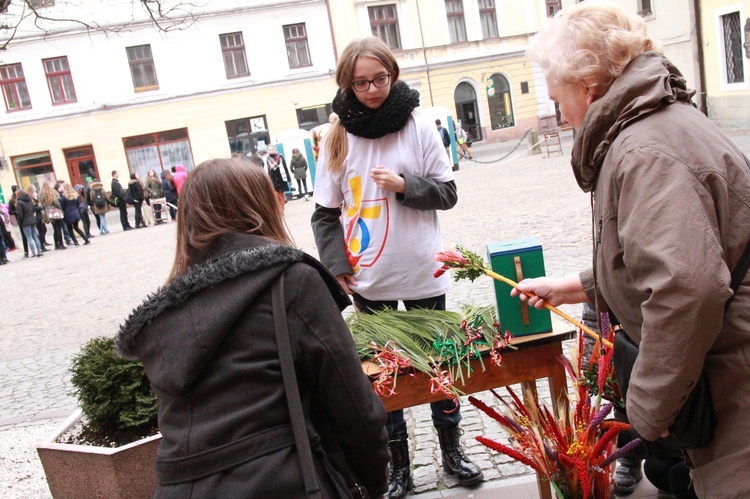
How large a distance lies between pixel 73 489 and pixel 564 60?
2.92 meters

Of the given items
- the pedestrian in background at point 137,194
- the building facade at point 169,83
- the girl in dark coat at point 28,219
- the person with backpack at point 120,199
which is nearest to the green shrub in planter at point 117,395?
the girl in dark coat at point 28,219

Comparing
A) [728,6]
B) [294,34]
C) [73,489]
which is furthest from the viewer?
[294,34]

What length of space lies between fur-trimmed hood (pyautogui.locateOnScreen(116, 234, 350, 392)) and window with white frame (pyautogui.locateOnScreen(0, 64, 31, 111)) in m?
31.9

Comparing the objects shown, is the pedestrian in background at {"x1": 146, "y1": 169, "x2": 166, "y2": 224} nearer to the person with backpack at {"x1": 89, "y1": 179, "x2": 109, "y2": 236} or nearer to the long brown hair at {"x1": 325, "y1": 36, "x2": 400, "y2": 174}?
the person with backpack at {"x1": 89, "y1": 179, "x2": 109, "y2": 236}

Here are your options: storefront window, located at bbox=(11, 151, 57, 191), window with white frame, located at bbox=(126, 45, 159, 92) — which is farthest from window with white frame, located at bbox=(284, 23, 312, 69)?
storefront window, located at bbox=(11, 151, 57, 191)

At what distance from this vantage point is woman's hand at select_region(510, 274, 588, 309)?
222 centimetres

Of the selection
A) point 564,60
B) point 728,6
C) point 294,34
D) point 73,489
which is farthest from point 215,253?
point 294,34

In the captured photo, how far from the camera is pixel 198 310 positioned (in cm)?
171

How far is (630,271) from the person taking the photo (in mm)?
1599

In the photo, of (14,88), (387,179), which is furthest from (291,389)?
(14,88)

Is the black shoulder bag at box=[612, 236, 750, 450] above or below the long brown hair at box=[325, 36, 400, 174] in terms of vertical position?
below

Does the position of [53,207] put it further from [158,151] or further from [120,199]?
[158,151]

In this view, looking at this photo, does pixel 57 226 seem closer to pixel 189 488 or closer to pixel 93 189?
pixel 93 189

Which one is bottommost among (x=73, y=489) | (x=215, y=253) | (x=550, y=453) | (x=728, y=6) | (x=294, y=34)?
(x=73, y=489)
